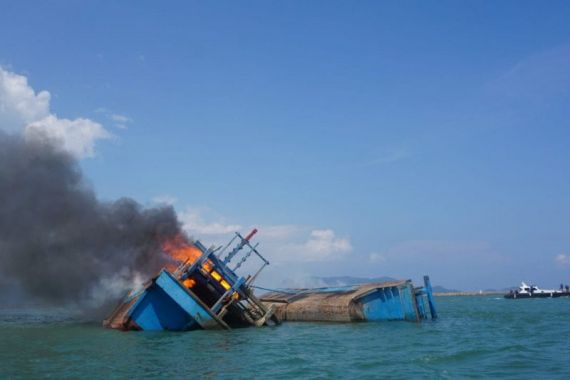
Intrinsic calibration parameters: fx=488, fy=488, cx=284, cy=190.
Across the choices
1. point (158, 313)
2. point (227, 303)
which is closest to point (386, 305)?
point (227, 303)

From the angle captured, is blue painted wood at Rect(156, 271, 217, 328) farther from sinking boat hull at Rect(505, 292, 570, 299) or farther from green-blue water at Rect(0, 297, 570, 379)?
sinking boat hull at Rect(505, 292, 570, 299)

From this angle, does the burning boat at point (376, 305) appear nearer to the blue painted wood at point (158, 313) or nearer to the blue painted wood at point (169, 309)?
the blue painted wood at point (169, 309)

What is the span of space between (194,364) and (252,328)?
12443mm

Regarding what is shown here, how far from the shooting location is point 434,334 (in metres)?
27.0

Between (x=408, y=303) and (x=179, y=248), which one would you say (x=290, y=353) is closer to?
(x=408, y=303)

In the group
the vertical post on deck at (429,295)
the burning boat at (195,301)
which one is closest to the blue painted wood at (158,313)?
the burning boat at (195,301)

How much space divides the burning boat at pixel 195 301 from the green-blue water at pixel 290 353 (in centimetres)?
104

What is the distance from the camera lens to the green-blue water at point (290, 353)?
16.5 meters

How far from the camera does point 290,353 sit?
20.4 m

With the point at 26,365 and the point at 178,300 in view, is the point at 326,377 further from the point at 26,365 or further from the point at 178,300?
the point at 178,300

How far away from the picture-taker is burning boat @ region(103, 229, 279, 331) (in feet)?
87.4

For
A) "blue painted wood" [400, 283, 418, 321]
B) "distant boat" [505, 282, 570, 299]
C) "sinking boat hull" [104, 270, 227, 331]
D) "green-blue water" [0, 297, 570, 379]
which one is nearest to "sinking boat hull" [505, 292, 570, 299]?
"distant boat" [505, 282, 570, 299]

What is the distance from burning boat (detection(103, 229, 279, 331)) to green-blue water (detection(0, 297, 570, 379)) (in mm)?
1044

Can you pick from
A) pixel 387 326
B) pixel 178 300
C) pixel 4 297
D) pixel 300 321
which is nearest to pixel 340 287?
pixel 300 321
